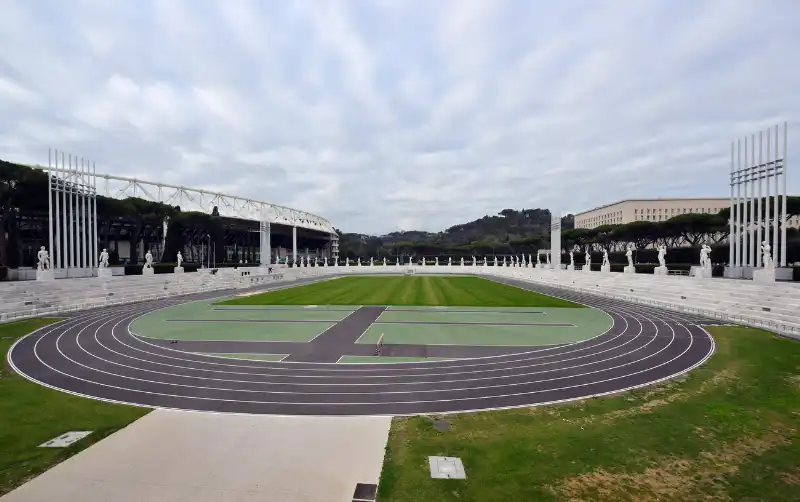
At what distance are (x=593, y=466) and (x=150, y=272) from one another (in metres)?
37.0

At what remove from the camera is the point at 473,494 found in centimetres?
490

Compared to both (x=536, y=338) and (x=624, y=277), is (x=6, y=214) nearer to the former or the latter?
(x=536, y=338)

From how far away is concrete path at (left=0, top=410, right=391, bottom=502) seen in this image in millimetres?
4969

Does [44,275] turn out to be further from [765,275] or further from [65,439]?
[765,275]

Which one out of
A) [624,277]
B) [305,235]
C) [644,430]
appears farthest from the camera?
[305,235]

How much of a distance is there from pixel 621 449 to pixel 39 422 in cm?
985

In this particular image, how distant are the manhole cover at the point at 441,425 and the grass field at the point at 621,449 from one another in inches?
3.6

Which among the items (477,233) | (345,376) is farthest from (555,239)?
(477,233)

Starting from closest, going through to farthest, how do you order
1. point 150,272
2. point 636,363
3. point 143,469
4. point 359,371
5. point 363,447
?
point 143,469
point 363,447
point 359,371
point 636,363
point 150,272

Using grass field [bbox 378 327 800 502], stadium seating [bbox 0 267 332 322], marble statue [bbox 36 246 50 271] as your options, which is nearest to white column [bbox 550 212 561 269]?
stadium seating [bbox 0 267 332 322]

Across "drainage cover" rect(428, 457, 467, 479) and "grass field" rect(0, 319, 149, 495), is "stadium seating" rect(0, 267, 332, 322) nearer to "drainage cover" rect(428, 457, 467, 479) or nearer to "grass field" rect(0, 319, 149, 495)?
"grass field" rect(0, 319, 149, 495)

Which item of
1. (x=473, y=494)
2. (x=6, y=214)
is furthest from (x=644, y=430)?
(x=6, y=214)

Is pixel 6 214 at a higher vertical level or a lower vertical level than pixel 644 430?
higher

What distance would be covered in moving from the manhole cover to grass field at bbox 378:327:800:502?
3.6 inches
